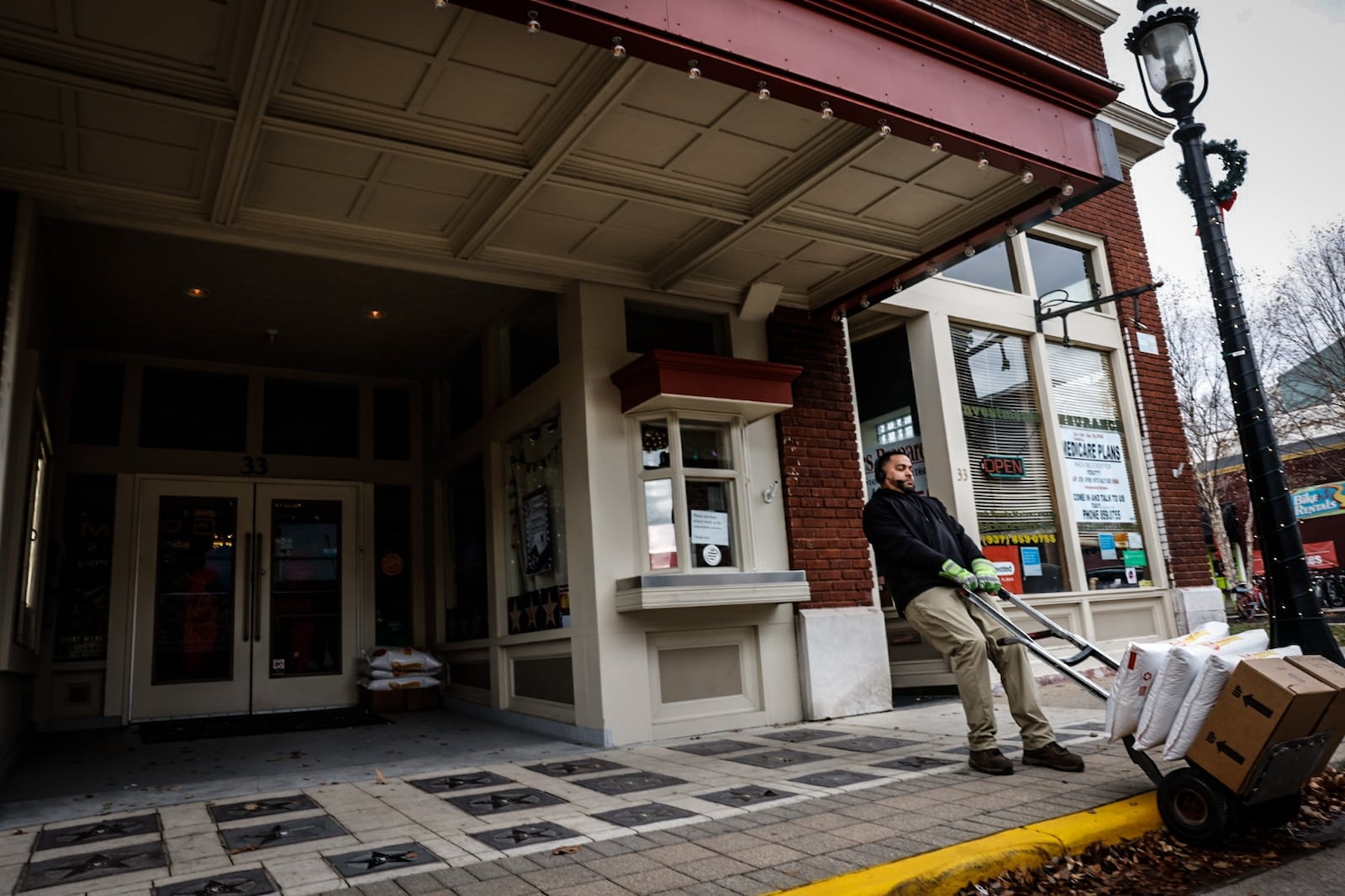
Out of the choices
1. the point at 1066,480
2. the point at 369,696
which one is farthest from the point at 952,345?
the point at 369,696

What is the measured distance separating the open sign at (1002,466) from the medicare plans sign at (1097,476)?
2.10 ft

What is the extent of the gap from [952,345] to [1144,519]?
3.20 m

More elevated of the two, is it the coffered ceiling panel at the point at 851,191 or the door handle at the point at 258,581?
the coffered ceiling panel at the point at 851,191

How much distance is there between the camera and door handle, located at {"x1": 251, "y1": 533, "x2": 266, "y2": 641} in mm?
9094

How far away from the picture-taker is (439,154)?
507 cm

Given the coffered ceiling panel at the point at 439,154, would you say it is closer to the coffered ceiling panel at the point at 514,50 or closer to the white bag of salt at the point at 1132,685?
the coffered ceiling panel at the point at 514,50

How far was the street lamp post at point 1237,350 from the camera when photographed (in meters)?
5.24

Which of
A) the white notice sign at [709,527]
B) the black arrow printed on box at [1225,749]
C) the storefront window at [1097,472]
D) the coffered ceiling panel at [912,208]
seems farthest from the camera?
the storefront window at [1097,472]

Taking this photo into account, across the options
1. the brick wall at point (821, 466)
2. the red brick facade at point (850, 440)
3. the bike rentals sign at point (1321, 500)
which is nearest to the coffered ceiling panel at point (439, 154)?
the brick wall at point (821, 466)

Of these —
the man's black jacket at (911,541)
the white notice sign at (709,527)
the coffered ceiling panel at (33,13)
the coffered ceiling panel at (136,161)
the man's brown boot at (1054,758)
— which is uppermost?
the coffered ceiling panel at (136,161)

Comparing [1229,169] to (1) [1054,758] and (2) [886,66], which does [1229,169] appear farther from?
(1) [1054,758]

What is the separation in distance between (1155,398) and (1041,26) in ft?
15.4

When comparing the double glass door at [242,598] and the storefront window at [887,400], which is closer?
the double glass door at [242,598]

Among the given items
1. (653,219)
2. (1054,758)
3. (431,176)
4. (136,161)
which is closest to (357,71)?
(431,176)
